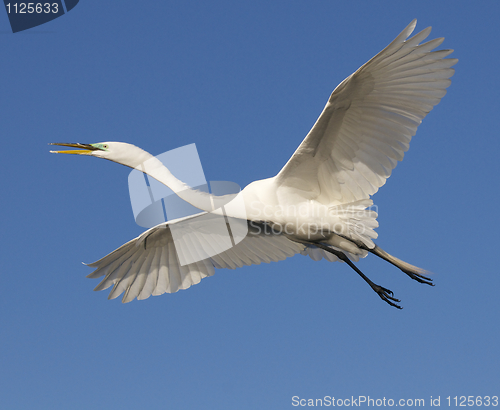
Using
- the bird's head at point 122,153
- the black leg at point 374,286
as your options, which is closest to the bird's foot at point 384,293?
the black leg at point 374,286

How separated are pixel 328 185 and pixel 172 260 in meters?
3.27

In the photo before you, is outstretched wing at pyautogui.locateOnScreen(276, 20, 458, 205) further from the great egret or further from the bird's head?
the bird's head

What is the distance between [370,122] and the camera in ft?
22.6

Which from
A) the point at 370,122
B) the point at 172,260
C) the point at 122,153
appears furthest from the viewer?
the point at 172,260

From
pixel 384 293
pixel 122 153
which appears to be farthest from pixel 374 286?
pixel 122 153

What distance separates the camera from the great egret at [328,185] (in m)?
6.48

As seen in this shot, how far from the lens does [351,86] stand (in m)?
6.41

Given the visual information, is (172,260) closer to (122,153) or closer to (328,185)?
(122,153)

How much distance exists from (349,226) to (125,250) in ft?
12.6

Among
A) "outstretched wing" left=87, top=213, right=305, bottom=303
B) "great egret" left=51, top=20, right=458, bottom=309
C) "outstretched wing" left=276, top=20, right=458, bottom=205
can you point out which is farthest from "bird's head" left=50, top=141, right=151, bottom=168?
"outstretched wing" left=276, top=20, right=458, bottom=205

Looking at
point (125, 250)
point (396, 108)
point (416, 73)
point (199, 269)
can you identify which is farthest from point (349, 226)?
point (125, 250)

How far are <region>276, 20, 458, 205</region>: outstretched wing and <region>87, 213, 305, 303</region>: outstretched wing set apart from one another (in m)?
1.83

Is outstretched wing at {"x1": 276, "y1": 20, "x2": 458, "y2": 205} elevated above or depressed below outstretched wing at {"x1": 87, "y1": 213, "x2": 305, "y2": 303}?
above

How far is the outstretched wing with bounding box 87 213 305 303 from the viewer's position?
29.3 feet
